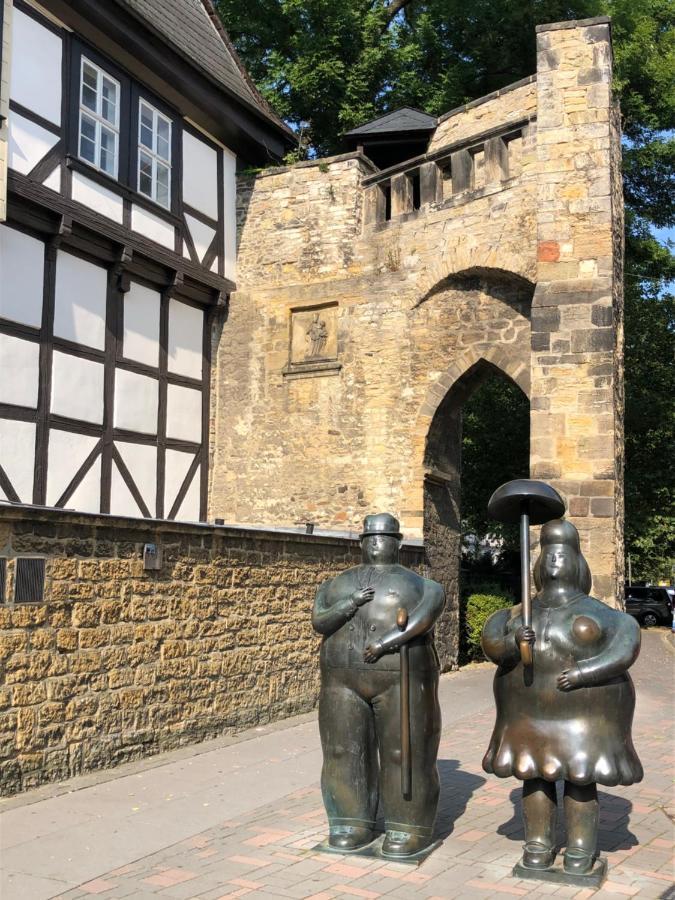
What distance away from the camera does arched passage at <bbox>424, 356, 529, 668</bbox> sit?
15.0 metres

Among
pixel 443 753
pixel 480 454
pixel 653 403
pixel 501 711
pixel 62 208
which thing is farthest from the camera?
pixel 480 454

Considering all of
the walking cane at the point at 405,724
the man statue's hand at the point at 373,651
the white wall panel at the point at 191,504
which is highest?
Result: the white wall panel at the point at 191,504

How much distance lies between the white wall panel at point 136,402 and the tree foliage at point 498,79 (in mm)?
10524

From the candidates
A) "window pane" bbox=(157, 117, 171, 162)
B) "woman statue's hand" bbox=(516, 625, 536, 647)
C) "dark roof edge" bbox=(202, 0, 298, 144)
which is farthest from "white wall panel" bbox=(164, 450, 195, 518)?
"woman statue's hand" bbox=(516, 625, 536, 647)

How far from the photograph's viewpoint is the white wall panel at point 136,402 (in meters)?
13.0

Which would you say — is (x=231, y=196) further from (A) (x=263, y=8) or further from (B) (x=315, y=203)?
(A) (x=263, y=8)

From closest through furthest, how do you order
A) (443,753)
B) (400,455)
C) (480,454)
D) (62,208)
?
(443,753), (62,208), (400,455), (480,454)

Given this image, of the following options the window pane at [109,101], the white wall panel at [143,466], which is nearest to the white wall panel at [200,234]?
the window pane at [109,101]

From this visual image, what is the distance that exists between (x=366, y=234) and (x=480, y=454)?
9806 millimetres

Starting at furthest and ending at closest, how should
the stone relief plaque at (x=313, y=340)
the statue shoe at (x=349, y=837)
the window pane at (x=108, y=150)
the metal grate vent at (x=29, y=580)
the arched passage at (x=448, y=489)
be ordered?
the stone relief plaque at (x=313, y=340) → the arched passage at (x=448, y=489) → the window pane at (x=108, y=150) → the metal grate vent at (x=29, y=580) → the statue shoe at (x=349, y=837)

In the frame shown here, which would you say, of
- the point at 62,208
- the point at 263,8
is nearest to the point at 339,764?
the point at 62,208

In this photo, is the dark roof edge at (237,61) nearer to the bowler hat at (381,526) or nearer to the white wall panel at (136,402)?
the white wall panel at (136,402)

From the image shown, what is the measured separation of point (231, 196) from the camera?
52.9 feet

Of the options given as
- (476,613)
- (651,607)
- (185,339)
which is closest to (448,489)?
(476,613)
